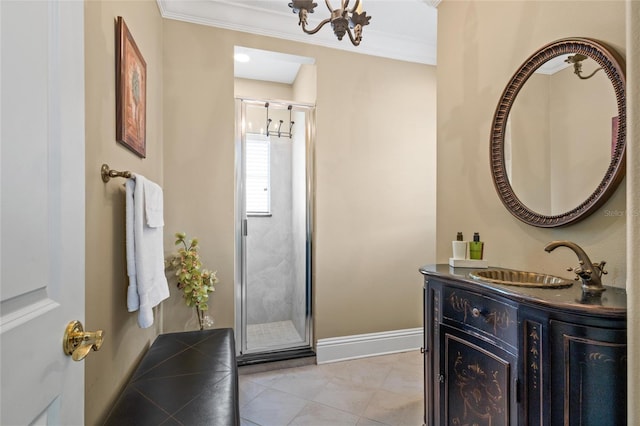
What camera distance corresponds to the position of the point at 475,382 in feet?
4.16

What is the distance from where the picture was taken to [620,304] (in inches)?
35.4

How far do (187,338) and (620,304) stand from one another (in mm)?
2038

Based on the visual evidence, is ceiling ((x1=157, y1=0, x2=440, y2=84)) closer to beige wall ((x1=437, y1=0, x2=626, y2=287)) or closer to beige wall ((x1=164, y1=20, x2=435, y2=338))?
beige wall ((x1=164, y1=20, x2=435, y2=338))

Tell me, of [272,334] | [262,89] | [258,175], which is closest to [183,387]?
[272,334]

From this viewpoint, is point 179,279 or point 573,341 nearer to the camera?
point 573,341

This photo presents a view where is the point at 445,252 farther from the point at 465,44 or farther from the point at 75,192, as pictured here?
the point at 75,192

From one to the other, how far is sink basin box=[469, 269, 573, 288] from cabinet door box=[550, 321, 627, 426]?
24cm

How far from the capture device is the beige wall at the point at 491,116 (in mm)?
1165

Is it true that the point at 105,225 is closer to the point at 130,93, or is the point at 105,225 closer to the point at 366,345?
the point at 130,93

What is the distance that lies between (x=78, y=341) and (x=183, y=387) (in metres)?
0.84

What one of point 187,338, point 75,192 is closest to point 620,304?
point 75,192

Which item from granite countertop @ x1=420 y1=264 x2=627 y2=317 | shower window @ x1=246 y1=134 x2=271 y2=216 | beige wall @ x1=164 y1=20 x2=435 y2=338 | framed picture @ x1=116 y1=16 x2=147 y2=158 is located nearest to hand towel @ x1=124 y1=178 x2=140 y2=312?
framed picture @ x1=116 y1=16 x2=147 y2=158

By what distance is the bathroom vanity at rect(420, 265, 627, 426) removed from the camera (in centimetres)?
88

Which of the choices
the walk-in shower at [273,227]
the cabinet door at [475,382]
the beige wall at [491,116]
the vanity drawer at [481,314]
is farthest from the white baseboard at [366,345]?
the vanity drawer at [481,314]
